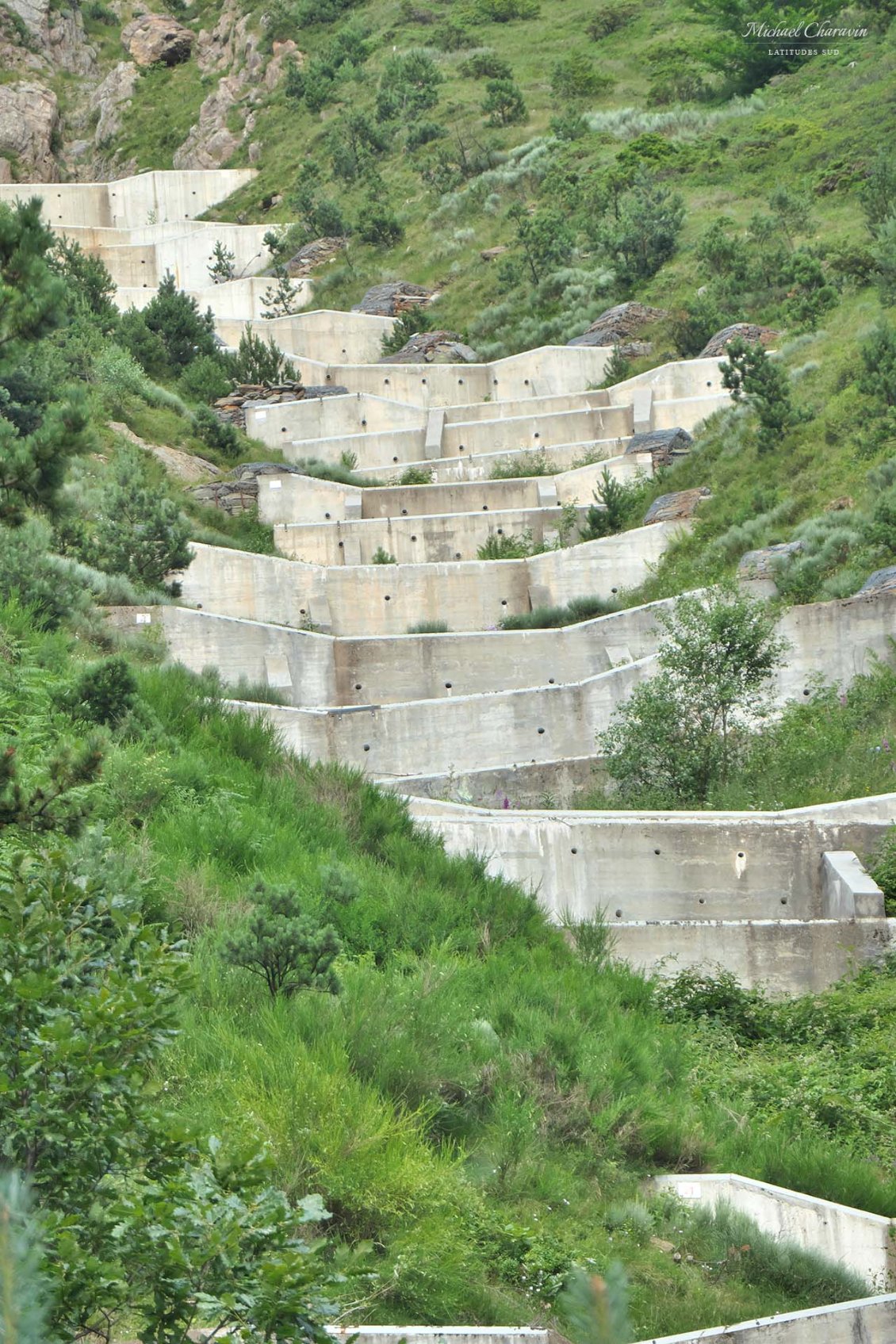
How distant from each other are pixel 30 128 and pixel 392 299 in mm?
19019

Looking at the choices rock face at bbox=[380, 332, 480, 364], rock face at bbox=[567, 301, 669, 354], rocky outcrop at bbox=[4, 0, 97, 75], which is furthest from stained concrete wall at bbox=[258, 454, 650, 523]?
rocky outcrop at bbox=[4, 0, 97, 75]

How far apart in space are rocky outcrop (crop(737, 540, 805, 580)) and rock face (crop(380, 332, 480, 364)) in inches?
586

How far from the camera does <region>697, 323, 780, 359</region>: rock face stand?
107 ft

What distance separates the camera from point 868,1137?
10.9 metres

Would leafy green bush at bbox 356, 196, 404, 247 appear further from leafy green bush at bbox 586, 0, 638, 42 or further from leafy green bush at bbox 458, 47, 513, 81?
leafy green bush at bbox 586, 0, 638, 42

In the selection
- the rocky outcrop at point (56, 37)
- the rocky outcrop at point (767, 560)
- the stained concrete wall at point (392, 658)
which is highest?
the rocky outcrop at point (56, 37)

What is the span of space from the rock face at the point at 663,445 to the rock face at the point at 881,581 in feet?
30.5

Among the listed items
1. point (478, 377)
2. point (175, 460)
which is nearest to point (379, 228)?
point (478, 377)

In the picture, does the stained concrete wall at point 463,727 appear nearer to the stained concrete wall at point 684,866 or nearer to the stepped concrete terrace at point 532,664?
the stepped concrete terrace at point 532,664

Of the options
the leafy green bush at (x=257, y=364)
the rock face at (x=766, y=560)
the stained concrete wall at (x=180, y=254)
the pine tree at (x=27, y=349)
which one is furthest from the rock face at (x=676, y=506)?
the stained concrete wall at (x=180, y=254)

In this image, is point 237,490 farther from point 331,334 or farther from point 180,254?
point 180,254

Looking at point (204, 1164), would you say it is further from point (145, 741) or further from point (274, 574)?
point (274, 574)

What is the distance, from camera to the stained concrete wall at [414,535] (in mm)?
28656

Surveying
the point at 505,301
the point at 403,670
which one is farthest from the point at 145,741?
the point at 505,301
